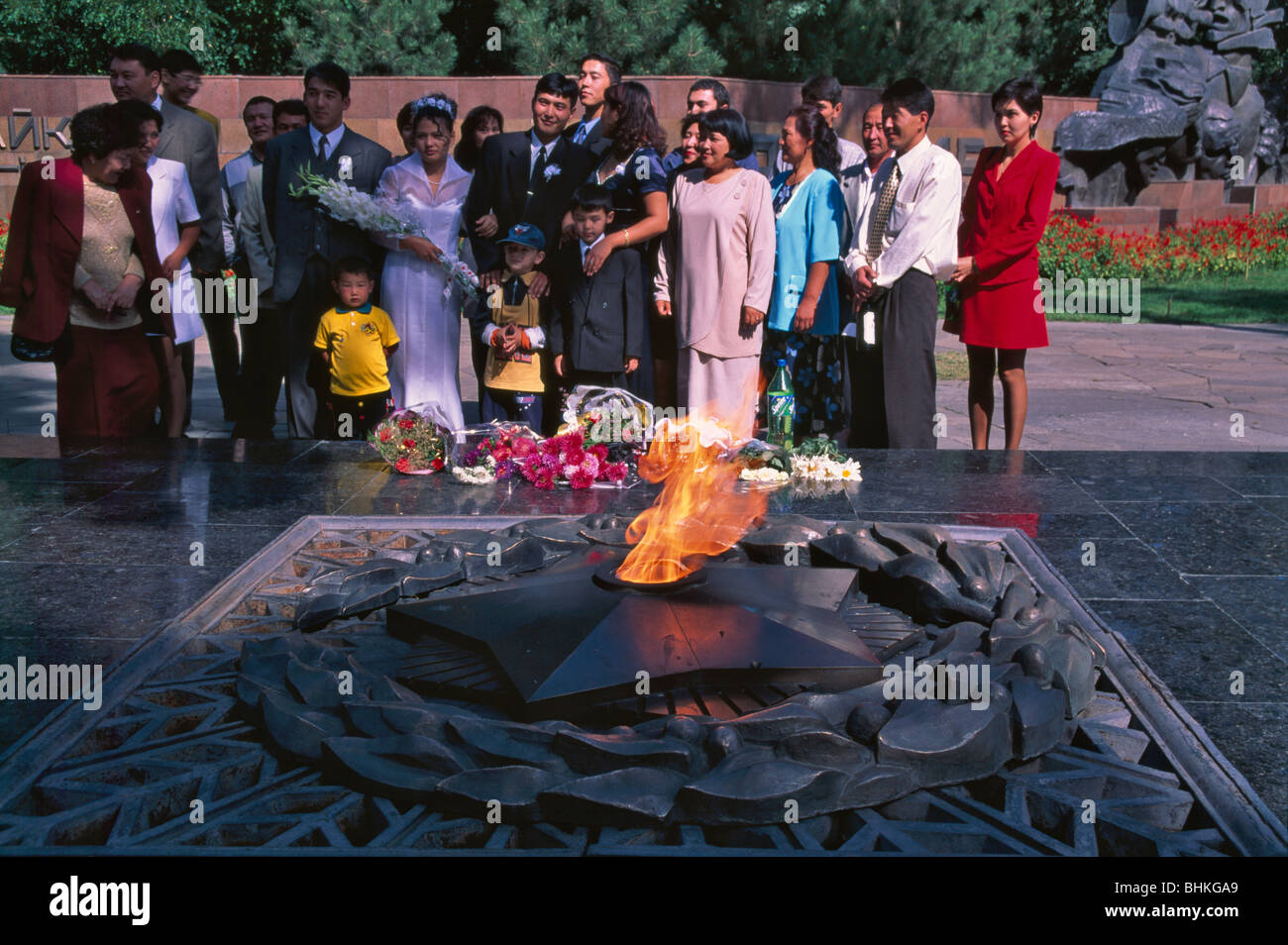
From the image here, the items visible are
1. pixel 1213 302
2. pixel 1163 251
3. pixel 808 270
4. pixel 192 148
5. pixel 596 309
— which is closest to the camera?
pixel 596 309

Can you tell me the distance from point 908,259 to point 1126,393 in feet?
14.7

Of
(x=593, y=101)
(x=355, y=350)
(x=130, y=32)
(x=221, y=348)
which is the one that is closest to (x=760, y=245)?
(x=593, y=101)

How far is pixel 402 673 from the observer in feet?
9.52

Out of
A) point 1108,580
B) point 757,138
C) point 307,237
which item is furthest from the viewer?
point 757,138

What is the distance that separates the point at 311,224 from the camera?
621cm

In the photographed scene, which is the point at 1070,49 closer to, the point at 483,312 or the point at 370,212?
the point at 483,312

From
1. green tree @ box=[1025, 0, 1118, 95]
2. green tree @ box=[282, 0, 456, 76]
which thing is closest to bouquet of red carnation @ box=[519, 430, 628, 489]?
green tree @ box=[282, 0, 456, 76]

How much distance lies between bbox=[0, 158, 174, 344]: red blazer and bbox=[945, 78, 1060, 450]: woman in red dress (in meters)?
3.96

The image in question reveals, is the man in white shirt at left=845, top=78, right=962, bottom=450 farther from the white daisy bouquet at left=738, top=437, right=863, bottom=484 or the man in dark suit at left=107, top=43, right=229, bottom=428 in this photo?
the man in dark suit at left=107, top=43, right=229, bottom=428

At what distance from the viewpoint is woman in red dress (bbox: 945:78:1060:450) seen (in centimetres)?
580
